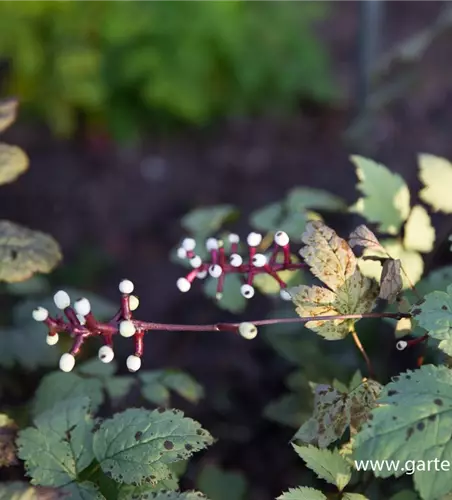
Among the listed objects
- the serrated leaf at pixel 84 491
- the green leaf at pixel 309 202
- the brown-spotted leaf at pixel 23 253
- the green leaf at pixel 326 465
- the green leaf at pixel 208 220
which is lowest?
the serrated leaf at pixel 84 491

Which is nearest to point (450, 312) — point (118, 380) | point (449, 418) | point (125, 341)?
point (449, 418)

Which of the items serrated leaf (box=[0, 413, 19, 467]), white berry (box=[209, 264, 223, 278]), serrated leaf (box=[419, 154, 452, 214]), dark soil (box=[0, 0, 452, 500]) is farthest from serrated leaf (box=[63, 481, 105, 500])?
dark soil (box=[0, 0, 452, 500])

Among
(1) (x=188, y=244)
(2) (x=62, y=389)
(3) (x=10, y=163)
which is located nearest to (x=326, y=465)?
(1) (x=188, y=244)

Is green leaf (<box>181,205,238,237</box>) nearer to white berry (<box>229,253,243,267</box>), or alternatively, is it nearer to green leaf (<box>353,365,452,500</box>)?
white berry (<box>229,253,243,267</box>)

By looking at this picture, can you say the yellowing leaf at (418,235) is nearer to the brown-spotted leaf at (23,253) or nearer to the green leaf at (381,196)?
the green leaf at (381,196)

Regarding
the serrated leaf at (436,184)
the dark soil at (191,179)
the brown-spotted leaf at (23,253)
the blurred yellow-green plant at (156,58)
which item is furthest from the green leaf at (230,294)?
the blurred yellow-green plant at (156,58)

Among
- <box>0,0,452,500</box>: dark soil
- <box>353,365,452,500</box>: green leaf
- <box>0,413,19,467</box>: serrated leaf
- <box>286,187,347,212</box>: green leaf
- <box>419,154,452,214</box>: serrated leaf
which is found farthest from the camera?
<box>0,0,452,500</box>: dark soil

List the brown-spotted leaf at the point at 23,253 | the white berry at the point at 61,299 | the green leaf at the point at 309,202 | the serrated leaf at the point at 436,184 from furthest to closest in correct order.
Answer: the green leaf at the point at 309,202 < the serrated leaf at the point at 436,184 < the brown-spotted leaf at the point at 23,253 < the white berry at the point at 61,299
